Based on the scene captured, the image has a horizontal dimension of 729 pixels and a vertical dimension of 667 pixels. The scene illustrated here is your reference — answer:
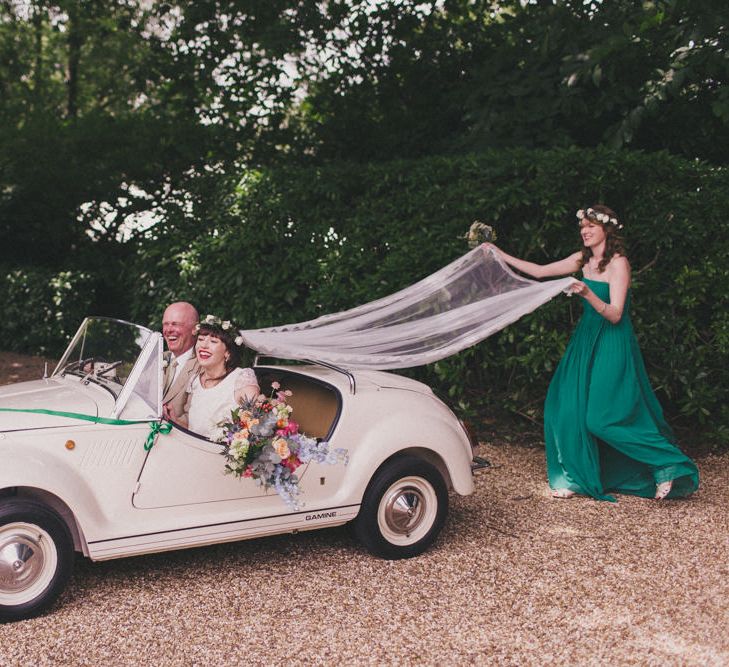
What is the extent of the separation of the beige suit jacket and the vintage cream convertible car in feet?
1.50

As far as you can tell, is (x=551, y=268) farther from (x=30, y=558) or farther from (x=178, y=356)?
(x=30, y=558)

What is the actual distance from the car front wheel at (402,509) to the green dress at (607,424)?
1.48m

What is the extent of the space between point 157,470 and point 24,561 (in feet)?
2.27

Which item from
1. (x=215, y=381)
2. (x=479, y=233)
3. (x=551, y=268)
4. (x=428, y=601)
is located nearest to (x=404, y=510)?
(x=428, y=601)

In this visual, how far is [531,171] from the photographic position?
7367 millimetres

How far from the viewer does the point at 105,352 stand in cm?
448

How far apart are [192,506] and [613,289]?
10.4 feet

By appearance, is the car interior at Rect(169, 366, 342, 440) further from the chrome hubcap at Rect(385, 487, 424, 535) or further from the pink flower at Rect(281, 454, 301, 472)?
the chrome hubcap at Rect(385, 487, 424, 535)

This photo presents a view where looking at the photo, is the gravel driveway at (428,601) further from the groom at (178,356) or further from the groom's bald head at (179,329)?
the groom's bald head at (179,329)

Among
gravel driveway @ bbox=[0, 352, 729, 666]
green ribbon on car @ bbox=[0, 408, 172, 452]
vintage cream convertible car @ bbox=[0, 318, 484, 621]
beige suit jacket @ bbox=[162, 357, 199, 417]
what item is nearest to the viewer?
gravel driveway @ bbox=[0, 352, 729, 666]

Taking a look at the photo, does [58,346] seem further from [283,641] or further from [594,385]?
[283,641]

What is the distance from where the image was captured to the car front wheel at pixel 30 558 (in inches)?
144

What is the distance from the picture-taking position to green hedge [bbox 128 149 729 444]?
702 centimetres

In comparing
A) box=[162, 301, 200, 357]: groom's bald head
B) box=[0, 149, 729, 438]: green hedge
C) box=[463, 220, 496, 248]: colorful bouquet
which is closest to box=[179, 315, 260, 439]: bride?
box=[162, 301, 200, 357]: groom's bald head
